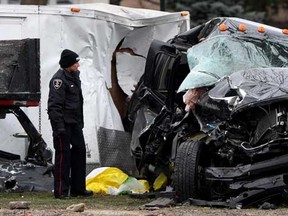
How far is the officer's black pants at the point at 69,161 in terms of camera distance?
12281mm

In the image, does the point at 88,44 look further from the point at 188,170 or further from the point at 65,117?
the point at 188,170

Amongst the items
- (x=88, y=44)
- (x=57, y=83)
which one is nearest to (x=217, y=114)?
(x=57, y=83)

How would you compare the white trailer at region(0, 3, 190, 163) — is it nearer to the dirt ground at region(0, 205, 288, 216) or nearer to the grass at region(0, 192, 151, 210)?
the grass at region(0, 192, 151, 210)

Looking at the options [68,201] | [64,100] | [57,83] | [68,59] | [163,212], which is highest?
[68,59]

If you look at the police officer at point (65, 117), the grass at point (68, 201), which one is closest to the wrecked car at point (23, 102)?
the grass at point (68, 201)

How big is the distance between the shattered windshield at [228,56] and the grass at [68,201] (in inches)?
58.6

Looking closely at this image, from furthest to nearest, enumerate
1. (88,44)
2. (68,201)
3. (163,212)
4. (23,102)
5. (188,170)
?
1. (88,44)
2. (23,102)
3. (68,201)
4. (188,170)
5. (163,212)

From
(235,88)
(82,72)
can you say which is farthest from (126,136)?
(235,88)

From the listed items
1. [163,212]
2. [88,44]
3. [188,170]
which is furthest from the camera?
[88,44]

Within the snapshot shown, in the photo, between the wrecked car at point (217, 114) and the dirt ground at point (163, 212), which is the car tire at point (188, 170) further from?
the dirt ground at point (163, 212)

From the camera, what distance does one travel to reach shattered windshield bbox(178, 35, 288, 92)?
11.9 metres

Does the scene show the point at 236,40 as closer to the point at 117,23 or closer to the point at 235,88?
the point at 235,88

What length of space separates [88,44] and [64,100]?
10.1ft

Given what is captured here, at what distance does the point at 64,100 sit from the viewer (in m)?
12.2
